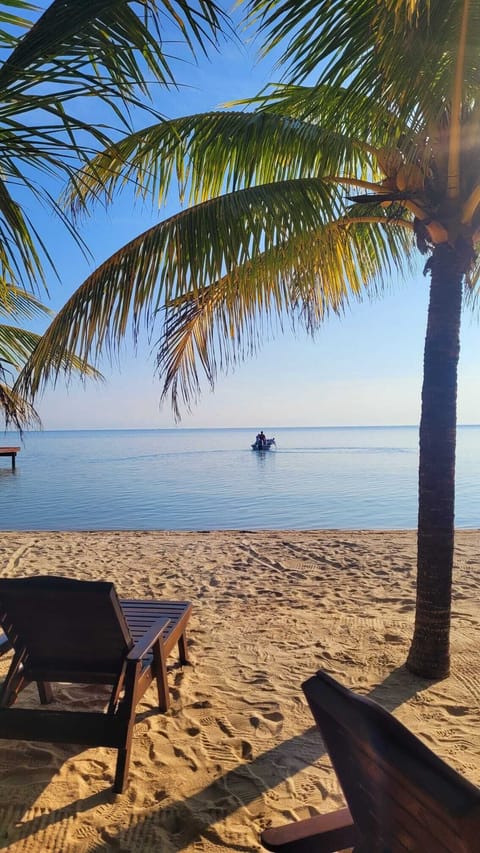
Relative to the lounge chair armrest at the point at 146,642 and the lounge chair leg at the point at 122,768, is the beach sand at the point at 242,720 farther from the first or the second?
the lounge chair armrest at the point at 146,642

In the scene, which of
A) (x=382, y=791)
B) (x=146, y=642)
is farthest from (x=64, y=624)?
(x=382, y=791)

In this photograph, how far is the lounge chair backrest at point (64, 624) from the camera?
2.79 meters

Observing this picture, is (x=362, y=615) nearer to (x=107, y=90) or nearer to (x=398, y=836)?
(x=398, y=836)

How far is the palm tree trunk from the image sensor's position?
3.73 metres

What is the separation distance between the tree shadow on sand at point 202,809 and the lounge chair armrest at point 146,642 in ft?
2.12

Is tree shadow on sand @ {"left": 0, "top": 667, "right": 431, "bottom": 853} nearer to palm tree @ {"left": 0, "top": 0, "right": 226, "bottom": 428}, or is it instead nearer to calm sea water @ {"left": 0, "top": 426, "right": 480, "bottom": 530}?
palm tree @ {"left": 0, "top": 0, "right": 226, "bottom": 428}

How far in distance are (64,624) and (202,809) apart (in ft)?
3.72

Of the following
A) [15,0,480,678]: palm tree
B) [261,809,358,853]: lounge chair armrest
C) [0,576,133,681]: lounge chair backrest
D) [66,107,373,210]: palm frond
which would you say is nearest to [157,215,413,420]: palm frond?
[15,0,480,678]: palm tree

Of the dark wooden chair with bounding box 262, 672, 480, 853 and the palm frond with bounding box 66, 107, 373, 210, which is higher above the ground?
the palm frond with bounding box 66, 107, 373, 210

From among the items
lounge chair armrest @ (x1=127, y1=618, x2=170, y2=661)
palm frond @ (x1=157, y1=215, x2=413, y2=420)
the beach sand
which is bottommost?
the beach sand

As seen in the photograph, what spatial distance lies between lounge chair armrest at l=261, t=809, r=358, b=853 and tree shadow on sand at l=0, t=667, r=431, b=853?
2.55 ft

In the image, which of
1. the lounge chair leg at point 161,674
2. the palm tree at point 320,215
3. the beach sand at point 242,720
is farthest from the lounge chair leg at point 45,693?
the palm tree at point 320,215

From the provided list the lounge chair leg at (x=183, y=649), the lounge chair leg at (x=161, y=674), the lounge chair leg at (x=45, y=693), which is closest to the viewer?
the lounge chair leg at (x=161, y=674)

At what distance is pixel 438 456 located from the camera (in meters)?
3.78
